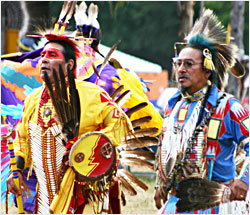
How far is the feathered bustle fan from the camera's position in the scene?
3.62 meters

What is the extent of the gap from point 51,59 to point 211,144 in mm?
1188

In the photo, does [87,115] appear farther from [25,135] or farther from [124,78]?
[124,78]

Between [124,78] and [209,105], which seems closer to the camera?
[209,105]

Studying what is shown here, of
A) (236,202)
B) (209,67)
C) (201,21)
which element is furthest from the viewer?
(201,21)

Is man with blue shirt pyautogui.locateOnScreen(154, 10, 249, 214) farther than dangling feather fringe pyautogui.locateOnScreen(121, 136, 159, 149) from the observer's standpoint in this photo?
No

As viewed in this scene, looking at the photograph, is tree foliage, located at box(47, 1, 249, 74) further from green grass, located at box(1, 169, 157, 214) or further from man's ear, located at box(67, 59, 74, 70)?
man's ear, located at box(67, 59, 74, 70)

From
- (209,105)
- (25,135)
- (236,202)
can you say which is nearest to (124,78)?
(25,135)

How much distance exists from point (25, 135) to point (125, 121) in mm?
679

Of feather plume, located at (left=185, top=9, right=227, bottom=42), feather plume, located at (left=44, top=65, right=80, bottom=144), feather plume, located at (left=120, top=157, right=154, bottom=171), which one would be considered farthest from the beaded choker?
feather plume, located at (left=120, top=157, right=154, bottom=171)

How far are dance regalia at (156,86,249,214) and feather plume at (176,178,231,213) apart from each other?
0.09 feet

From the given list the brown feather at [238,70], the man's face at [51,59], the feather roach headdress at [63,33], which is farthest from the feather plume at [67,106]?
the brown feather at [238,70]

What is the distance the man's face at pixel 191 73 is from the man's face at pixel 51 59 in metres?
0.81

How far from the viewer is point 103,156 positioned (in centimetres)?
362

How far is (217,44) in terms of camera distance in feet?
11.9
